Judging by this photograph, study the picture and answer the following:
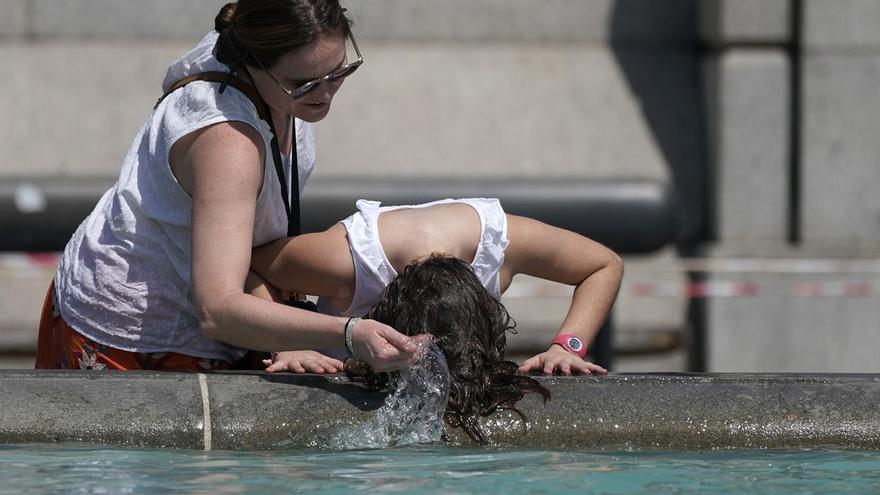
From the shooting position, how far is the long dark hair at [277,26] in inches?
130

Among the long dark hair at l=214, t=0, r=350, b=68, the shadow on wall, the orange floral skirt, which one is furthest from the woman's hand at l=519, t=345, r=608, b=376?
the shadow on wall

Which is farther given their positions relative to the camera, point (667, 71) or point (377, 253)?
point (667, 71)

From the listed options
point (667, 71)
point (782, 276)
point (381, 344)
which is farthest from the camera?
point (667, 71)

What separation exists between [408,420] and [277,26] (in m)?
0.89

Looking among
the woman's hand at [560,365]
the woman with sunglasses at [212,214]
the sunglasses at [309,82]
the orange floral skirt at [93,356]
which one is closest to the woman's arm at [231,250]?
the woman with sunglasses at [212,214]

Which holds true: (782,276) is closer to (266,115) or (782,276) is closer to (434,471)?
(266,115)

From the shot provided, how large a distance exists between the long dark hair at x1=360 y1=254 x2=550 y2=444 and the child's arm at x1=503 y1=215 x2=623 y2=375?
21cm

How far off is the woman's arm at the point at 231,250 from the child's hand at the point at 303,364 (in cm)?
33

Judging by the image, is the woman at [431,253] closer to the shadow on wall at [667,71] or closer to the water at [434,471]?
the water at [434,471]

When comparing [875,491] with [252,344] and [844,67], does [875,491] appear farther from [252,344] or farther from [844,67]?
[844,67]

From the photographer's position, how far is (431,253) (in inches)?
137

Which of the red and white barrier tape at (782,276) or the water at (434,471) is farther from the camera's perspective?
the red and white barrier tape at (782,276)

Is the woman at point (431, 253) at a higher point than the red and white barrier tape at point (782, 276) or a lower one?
higher

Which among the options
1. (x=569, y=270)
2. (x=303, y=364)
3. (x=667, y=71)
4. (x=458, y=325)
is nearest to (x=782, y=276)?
(x=667, y=71)
